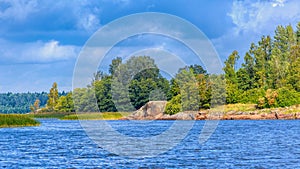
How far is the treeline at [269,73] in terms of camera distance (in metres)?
111

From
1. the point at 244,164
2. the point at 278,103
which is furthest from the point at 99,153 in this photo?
the point at 278,103

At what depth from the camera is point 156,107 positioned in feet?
387

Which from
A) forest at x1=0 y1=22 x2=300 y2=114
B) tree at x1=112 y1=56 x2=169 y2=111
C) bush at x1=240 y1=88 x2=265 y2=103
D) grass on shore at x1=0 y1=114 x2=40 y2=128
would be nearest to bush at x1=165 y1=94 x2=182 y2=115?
forest at x1=0 y1=22 x2=300 y2=114

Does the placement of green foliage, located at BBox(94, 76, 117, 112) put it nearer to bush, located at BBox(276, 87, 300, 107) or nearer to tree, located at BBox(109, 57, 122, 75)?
tree, located at BBox(109, 57, 122, 75)

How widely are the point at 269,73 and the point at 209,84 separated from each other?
17737 mm

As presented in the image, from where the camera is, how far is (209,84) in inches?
4540

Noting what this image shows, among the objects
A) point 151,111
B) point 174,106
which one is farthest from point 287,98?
point 151,111

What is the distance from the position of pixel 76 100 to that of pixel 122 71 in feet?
75.0

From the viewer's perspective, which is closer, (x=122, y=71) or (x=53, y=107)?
(x=122, y=71)

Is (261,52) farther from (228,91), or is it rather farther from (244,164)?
(244,164)

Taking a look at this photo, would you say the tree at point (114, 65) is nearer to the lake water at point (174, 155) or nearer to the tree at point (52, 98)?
the tree at point (52, 98)

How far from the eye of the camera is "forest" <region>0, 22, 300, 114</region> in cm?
11456

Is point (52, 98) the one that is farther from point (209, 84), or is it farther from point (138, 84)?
A: point (209, 84)

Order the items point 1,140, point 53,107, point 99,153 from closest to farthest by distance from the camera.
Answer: point 99,153 < point 1,140 < point 53,107
